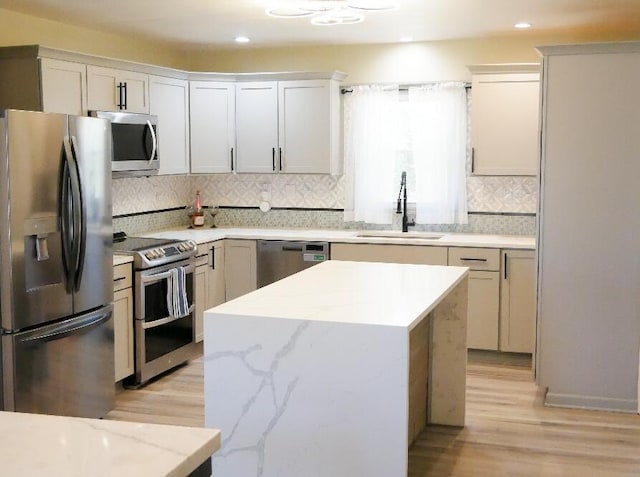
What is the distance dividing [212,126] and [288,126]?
62cm

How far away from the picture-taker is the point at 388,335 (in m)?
3.00

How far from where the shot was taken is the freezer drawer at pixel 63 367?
4.04m

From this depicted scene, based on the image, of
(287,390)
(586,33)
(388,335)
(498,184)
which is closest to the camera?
(388,335)

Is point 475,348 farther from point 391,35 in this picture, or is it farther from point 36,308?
point 36,308

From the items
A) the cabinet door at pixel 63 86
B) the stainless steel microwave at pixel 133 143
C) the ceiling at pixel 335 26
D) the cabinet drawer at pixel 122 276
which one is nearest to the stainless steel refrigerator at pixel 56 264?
the cabinet drawer at pixel 122 276

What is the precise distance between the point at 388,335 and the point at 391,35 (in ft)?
12.1

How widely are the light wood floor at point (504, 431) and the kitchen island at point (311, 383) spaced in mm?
977

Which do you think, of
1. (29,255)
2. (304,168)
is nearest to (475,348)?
(304,168)

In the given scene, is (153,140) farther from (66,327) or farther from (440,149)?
(440,149)

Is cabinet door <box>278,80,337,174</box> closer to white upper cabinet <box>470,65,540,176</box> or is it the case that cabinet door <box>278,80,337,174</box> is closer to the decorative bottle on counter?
the decorative bottle on counter

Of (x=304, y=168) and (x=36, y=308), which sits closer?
(x=36, y=308)

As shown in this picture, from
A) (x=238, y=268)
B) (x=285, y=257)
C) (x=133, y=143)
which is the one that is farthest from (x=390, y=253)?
(x=133, y=143)

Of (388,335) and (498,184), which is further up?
(498,184)

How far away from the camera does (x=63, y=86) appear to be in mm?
4969
